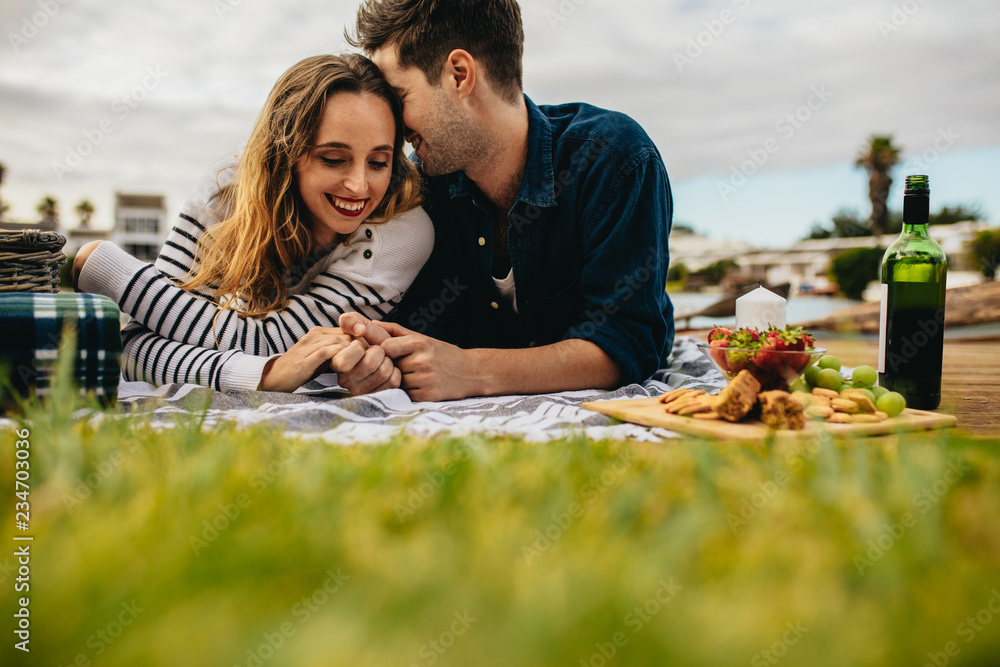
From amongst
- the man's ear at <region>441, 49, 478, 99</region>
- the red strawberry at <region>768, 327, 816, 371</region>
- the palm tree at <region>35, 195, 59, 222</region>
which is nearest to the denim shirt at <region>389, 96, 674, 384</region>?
the man's ear at <region>441, 49, 478, 99</region>

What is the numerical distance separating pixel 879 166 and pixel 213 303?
2829 cm

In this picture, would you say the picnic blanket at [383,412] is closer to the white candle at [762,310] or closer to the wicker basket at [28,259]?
the white candle at [762,310]

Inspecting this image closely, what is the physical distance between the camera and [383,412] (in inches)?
69.1

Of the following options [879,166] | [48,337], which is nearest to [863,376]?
[48,337]

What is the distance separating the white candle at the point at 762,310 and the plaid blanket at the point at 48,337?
1.80 meters

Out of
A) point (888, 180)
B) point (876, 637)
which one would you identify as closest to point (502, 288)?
point (876, 637)

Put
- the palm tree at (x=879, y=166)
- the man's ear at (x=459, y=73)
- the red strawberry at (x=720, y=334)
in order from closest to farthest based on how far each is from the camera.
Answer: the red strawberry at (x=720, y=334) < the man's ear at (x=459, y=73) < the palm tree at (x=879, y=166)

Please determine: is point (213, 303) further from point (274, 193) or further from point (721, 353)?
point (721, 353)

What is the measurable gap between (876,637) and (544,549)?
309 millimetres

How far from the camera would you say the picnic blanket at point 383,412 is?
1.43 meters

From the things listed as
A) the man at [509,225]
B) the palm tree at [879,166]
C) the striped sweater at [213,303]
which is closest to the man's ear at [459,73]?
the man at [509,225]

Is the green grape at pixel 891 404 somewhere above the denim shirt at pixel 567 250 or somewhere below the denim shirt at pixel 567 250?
below

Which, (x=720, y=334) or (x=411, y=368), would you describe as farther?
(x=411, y=368)

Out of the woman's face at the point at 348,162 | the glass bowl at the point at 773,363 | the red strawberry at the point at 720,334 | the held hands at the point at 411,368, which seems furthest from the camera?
the woman's face at the point at 348,162
